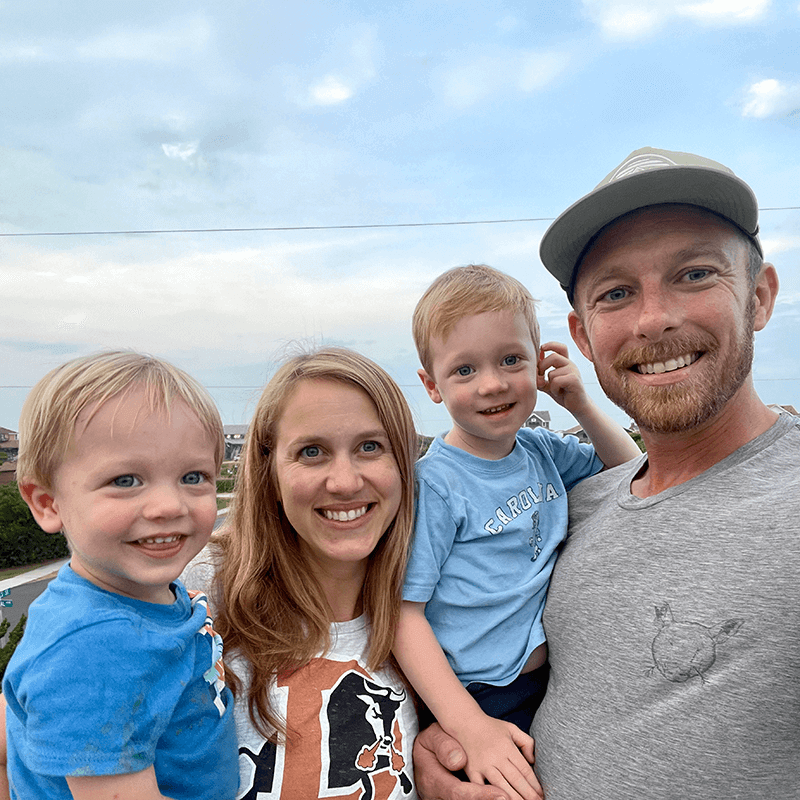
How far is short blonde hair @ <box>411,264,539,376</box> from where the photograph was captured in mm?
2289

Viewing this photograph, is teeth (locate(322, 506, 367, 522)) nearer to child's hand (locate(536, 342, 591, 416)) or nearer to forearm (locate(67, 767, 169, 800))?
forearm (locate(67, 767, 169, 800))

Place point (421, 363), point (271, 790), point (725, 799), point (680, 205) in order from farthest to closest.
→ point (421, 363) < point (680, 205) < point (271, 790) < point (725, 799)

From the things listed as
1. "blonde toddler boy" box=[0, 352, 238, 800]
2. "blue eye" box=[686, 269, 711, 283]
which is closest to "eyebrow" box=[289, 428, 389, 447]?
"blonde toddler boy" box=[0, 352, 238, 800]

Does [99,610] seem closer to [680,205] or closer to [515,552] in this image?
[515,552]

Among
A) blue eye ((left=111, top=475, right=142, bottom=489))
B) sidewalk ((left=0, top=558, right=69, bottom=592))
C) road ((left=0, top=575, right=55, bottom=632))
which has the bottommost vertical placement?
A: road ((left=0, top=575, right=55, bottom=632))

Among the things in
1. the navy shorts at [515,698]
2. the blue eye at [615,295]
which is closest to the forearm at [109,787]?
the navy shorts at [515,698]

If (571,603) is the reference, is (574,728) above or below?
below

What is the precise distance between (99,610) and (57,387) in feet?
1.77

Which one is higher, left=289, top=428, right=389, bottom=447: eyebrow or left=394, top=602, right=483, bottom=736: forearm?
left=289, top=428, right=389, bottom=447: eyebrow

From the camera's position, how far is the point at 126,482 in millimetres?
1494

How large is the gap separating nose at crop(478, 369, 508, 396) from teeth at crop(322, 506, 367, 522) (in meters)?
0.61

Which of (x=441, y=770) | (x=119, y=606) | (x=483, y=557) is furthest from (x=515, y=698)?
(x=119, y=606)

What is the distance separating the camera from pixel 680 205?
6.35ft

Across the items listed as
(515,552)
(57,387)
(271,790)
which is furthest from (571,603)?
(57,387)
